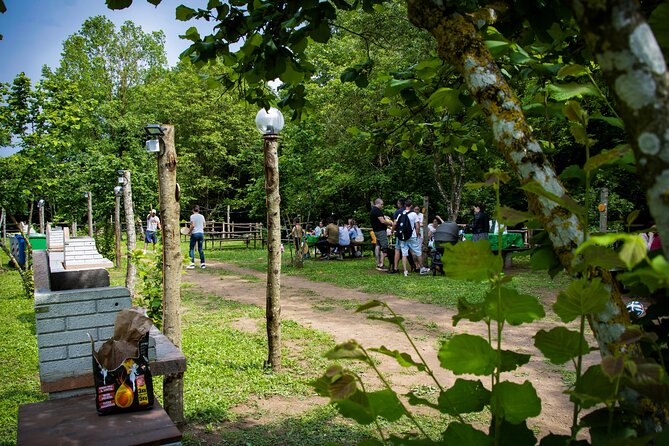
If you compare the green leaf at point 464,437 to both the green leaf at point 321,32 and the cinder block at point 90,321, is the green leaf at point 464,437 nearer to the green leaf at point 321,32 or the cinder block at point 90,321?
the green leaf at point 321,32

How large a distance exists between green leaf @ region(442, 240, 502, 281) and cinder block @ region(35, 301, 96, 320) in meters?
2.56

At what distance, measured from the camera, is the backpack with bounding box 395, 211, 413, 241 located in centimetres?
1298

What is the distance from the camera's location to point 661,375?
832mm

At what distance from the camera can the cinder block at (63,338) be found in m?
2.96

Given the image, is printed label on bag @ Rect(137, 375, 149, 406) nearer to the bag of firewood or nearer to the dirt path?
the bag of firewood

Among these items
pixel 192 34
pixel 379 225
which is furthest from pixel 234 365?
pixel 379 225

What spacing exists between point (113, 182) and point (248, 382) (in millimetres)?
16083

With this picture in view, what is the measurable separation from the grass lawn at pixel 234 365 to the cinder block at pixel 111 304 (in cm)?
132

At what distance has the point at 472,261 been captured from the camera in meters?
1.12

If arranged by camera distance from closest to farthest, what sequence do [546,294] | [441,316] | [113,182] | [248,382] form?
[248,382] → [441,316] → [546,294] → [113,182]

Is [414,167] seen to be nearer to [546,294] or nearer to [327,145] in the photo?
[327,145]

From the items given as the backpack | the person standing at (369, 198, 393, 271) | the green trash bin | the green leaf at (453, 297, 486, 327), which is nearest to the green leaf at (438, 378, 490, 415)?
the green leaf at (453, 297, 486, 327)

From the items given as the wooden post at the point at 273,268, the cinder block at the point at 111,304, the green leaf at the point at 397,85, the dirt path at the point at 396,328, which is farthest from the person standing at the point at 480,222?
the cinder block at the point at 111,304

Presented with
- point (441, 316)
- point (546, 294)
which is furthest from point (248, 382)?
point (546, 294)
